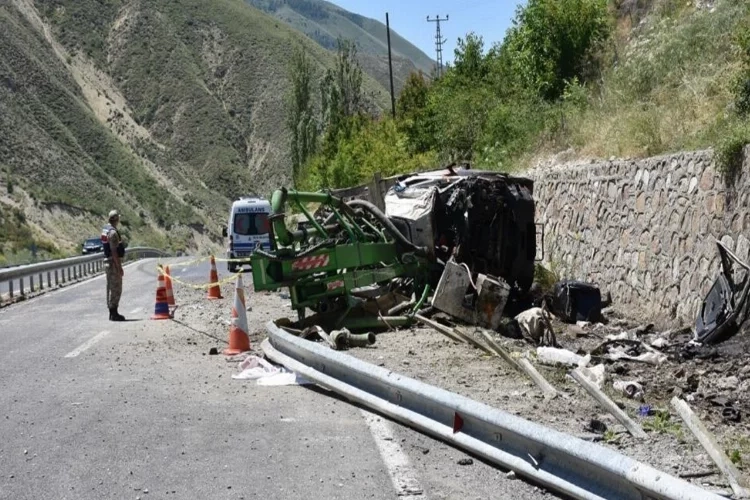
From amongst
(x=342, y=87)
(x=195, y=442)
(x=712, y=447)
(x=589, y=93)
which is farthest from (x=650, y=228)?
(x=342, y=87)

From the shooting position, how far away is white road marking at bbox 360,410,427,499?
5.62m

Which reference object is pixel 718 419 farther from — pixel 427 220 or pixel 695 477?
pixel 427 220

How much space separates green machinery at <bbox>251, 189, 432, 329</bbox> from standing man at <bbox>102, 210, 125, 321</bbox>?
436 cm

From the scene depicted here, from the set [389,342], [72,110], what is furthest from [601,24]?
[72,110]

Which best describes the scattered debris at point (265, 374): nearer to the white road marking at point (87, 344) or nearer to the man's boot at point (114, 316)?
the white road marking at point (87, 344)

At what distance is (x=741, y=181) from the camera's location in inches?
430

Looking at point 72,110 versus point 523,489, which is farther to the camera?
point 72,110

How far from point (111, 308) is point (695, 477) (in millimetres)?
12161

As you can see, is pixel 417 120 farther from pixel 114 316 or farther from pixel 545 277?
pixel 114 316

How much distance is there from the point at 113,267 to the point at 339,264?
215 inches

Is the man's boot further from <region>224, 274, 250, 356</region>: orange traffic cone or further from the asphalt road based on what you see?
<region>224, 274, 250, 356</region>: orange traffic cone

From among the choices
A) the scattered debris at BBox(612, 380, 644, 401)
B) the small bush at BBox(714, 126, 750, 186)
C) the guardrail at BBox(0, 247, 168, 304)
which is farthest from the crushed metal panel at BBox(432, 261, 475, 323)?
the guardrail at BBox(0, 247, 168, 304)

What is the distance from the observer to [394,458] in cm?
632

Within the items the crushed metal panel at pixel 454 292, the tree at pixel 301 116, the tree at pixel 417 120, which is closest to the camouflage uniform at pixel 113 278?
the crushed metal panel at pixel 454 292
